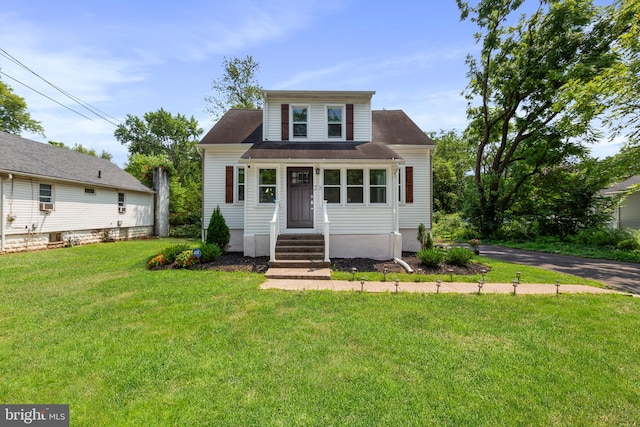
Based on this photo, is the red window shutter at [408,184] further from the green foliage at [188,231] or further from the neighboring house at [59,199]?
the neighboring house at [59,199]

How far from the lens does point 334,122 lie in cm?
1076

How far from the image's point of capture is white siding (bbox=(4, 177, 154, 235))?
1145cm

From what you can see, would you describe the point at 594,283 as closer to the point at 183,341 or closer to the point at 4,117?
the point at 183,341

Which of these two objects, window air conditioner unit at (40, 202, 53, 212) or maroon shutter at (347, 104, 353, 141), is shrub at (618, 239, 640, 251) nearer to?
maroon shutter at (347, 104, 353, 141)

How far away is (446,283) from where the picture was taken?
22.0 ft

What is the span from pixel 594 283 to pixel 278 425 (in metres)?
8.97

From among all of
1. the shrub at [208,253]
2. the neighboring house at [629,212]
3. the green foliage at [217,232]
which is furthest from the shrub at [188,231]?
the neighboring house at [629,212]

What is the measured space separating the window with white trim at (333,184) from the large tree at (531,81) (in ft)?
36.3

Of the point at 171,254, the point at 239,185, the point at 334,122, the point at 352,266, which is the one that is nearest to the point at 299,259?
the point at 352,266

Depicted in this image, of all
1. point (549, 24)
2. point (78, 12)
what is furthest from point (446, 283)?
point (549, 24)

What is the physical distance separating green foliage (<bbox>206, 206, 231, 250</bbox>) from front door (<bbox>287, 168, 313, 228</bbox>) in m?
2.49

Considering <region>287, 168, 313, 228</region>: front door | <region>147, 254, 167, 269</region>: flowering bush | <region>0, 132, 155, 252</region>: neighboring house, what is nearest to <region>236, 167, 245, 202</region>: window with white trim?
<region>287, 168, 313, 228</region>: front door

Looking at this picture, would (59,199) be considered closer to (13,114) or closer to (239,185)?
(239,185)

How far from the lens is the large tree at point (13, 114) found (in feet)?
78.2
